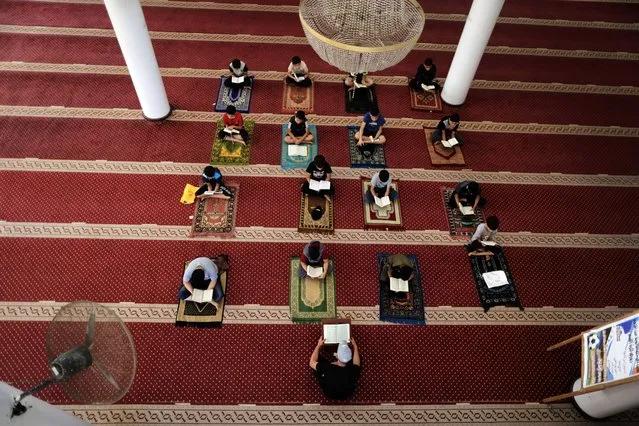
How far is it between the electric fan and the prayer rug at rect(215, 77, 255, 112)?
4370 mm

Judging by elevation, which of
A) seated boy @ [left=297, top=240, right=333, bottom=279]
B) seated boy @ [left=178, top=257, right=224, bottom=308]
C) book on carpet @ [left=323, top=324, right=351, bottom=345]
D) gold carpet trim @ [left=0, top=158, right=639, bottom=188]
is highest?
gold carpet trim @ [left=0, top=158, right=639, bottom=188]

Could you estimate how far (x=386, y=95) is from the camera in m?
6.46

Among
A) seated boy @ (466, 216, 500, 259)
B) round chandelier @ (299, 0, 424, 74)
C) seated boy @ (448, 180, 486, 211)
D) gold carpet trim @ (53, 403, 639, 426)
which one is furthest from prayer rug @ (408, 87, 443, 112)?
gold carpet trim @ (53, 403, 639, 426)

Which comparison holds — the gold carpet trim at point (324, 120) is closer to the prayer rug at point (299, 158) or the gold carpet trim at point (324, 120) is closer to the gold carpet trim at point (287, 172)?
the prayer rug at point (299, 158)

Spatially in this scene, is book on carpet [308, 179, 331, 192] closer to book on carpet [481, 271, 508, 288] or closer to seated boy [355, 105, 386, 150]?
seated boy [355, 105, 386, 150]

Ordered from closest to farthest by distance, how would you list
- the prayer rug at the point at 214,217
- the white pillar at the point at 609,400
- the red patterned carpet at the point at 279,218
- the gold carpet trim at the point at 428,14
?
1. the white pillar at the point at 609,400
2. the red patterned carpet at the point at 279,218
3. the prayer rug at the point at 214,217
4. the gold carpet trim at the point at 428,14

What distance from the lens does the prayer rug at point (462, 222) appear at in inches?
200

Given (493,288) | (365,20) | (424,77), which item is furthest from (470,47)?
(365,20)

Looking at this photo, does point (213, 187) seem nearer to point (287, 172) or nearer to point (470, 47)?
point (287, 172)

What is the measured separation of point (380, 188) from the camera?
511 cm

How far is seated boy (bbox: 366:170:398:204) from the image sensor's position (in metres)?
4.92

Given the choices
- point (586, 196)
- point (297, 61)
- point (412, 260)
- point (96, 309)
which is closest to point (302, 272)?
point (412, 260)

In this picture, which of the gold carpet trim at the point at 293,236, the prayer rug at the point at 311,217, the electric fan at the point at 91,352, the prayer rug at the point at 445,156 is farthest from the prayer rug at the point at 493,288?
the electric fan at the point at 91,352

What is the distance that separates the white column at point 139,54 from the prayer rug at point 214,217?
1553mm
